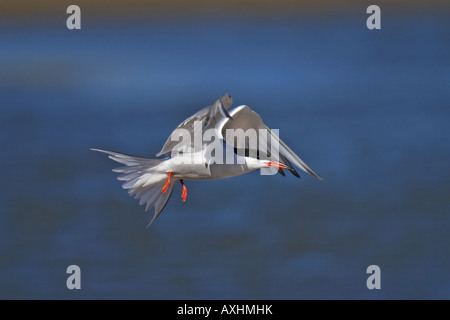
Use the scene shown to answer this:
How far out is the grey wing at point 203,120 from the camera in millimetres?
4457

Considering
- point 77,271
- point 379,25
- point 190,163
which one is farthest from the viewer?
point 379,25

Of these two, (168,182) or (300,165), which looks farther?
(300,165)

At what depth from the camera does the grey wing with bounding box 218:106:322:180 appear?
5.16 metres

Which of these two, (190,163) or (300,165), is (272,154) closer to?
(300,165)

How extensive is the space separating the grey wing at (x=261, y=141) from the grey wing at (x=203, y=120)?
18cm

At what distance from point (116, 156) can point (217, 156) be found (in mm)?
571

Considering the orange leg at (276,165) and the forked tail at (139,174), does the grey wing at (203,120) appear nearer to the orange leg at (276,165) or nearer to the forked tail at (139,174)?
the forked tail at (139,174)

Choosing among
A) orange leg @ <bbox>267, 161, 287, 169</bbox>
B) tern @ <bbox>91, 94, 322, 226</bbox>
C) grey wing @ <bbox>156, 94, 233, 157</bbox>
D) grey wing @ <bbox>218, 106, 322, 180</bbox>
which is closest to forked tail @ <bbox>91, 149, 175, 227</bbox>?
tern @ <bbox>91, 94, 322, 226</bbox>

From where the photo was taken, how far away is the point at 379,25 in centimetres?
1007

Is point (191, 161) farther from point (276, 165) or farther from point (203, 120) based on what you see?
point (276, 165)

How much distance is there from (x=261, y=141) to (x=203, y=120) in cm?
72

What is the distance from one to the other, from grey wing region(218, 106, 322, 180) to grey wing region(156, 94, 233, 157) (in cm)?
18

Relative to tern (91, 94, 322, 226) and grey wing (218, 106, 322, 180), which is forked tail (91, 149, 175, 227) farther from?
grey wing (218, 106, 322, 180)

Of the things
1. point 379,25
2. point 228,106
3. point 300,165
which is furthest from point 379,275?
point 379,25
